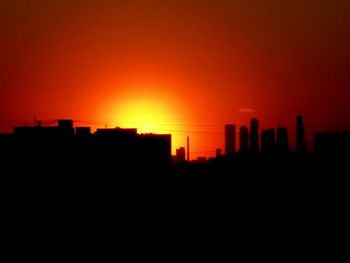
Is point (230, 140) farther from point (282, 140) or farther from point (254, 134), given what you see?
point (282, 140)

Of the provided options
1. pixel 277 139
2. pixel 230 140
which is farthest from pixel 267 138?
pixel 230 140

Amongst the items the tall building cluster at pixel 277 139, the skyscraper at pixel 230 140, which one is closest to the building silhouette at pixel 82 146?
the tall building cluster at pixel 277 139

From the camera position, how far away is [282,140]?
77.6 meters

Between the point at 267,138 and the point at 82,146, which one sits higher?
the point at 267,138

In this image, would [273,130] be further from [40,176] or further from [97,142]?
[40,176]

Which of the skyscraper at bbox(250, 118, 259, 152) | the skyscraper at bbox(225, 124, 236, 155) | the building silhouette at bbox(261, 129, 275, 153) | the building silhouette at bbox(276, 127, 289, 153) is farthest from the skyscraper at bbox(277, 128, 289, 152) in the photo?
the skyscraper at bbox(225, 124, 236, 155)

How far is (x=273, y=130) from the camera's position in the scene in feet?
272

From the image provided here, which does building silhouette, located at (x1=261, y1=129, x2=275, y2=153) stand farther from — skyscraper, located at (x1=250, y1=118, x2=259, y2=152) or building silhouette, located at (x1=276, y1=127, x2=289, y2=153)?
skyscraper, located at (x1=250, y1=118, x2=259, y2=152)

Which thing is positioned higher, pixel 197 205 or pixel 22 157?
pixel 22 157

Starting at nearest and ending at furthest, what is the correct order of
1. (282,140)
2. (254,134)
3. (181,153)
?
(282,140) → (254,134) → (181,153)

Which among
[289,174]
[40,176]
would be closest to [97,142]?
[40,176]

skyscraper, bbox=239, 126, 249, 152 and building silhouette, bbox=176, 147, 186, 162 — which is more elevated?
skyscraper, bbox=239, 126, 249, 152

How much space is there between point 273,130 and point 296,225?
171ft

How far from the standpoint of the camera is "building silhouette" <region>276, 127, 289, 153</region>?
7505cm
